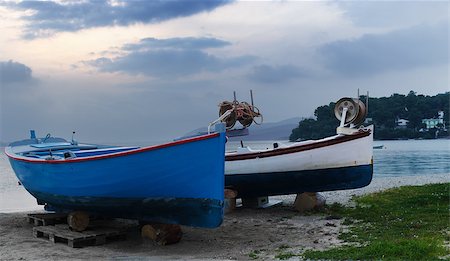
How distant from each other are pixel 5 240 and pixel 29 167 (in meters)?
1.77

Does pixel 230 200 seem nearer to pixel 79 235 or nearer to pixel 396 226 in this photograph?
pixel 396 226

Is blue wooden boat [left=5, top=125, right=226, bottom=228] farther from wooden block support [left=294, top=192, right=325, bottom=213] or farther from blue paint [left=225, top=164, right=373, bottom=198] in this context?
wooden block support [left=294, top=192, right=325, bottom=213]

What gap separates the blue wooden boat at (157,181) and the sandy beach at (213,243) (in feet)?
1.92

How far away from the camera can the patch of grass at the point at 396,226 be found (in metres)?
7.53

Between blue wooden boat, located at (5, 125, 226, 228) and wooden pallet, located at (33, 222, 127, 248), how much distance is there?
37 centimetres

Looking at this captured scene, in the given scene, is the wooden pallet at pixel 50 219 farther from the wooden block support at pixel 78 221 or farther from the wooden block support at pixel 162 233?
the wooden block support at pixel 162 233

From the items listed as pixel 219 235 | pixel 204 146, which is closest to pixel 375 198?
pixel 219 235

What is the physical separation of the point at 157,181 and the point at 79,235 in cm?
200

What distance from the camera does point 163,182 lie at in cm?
898

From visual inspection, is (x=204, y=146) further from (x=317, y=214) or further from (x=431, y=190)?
(x=431, y=190)

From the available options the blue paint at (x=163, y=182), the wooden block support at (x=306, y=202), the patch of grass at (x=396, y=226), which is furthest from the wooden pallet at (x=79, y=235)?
the wooden block support at (x=306, y=202)

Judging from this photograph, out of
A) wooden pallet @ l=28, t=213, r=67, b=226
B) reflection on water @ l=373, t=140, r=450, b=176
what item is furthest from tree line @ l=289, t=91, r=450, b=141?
wooden pallet @ l=28, t=213, r=67, b=226

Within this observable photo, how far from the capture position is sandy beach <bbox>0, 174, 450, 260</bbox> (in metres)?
8.65

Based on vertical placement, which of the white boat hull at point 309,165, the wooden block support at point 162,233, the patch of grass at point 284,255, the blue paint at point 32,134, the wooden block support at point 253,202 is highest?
the blue paint at point 32,134
